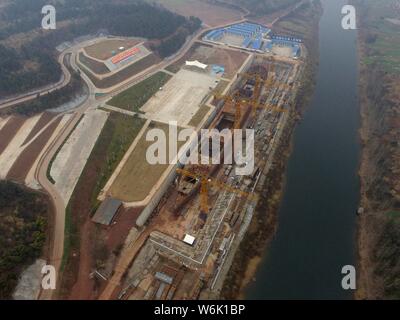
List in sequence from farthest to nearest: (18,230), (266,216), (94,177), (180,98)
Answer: (180,98)
(94,177)
(266,216)
(18,230)

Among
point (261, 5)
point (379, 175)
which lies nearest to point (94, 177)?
point (379, 175)

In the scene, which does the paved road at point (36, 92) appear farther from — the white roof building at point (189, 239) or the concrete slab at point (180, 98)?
the white roof building at point (189, 239)

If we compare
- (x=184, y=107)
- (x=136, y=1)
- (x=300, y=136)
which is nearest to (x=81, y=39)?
(x=136, y=1)

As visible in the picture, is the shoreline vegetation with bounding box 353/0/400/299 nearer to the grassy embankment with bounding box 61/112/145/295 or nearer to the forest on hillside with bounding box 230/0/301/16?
the forest on hillside with bounding box 230/0/301/16

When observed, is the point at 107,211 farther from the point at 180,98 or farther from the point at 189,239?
the point at 180,98

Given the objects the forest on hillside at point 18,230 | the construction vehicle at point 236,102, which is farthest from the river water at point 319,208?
the forest on hillside at point 18,230
